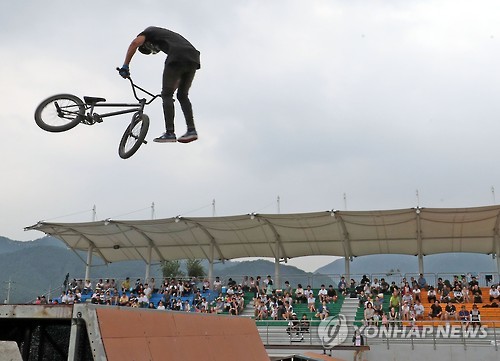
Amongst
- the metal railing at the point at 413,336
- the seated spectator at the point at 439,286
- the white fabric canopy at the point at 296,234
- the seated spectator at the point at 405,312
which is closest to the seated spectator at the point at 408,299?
the seated spectator at the point at 405,312

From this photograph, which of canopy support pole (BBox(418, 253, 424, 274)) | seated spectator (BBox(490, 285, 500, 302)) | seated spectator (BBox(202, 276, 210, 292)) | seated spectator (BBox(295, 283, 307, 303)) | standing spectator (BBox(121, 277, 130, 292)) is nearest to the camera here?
seated spectator (BBox(490, 285, 500, 302))

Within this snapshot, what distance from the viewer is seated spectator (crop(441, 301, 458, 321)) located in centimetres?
1973

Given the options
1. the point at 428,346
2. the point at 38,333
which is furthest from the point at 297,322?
the point at 38,333

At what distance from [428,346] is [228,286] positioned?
1151 cm

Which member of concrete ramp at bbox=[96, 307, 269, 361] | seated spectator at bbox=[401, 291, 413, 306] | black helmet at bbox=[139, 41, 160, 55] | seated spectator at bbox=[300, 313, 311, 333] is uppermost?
black helmet at bbox=[139, 41, 160, 55]

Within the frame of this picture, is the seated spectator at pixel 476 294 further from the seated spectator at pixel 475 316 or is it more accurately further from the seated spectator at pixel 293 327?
the seated spectator at pixel 293 327

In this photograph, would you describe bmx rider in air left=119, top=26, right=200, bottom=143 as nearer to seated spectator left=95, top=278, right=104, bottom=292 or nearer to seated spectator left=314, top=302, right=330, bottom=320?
seated spectator left=314, top=302, right=330, bottom=320

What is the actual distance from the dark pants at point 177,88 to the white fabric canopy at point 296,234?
1870cm

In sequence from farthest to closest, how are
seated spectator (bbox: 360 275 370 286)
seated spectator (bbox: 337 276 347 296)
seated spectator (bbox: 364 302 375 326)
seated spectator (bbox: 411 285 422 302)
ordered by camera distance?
seated spectator (bbox: 360 275 370 286) < seated spectator (bbox: 337 276 347 296) < seated spectator (bbox: 411 285 422 302) < seated spectator (bbox: 364 302 375 326)

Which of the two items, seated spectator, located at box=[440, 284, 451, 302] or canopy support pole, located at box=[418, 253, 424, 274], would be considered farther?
canopy support pole, located at box=[418, 253, 424, 274]

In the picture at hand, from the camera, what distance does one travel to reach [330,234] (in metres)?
28.5

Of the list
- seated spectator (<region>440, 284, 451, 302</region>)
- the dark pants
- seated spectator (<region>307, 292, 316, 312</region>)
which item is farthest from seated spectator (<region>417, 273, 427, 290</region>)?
the dark pants

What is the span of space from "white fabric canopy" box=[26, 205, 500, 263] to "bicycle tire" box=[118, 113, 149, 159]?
18.0 m

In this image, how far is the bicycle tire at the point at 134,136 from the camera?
809 cm
